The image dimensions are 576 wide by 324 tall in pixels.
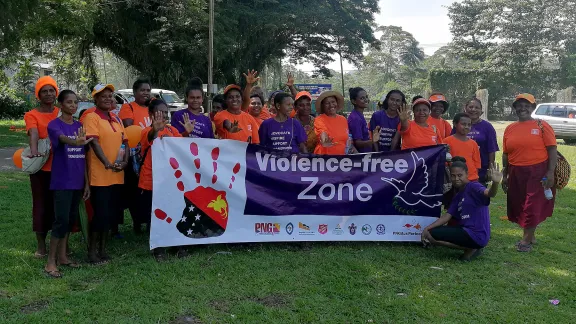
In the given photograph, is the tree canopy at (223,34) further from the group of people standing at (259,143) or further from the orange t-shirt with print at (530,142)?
the orange t-shirt with print at (530,142)

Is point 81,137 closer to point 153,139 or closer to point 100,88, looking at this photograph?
point 100,88

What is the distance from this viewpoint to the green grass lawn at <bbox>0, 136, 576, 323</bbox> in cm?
363

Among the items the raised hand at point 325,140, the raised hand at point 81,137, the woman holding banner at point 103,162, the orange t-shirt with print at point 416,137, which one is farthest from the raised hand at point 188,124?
the orange t-shirt with print at point 416,137

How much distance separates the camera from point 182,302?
3.78 m

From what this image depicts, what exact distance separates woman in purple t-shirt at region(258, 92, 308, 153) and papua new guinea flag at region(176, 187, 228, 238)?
2.56 feet

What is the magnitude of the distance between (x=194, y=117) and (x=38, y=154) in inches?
59.4

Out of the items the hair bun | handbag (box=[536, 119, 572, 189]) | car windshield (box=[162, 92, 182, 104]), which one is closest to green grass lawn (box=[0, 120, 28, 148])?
car windshield (box=[162, 92, 182, 104])

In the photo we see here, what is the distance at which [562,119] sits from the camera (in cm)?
1798

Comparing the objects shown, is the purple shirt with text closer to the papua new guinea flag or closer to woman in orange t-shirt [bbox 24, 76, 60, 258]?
woman in orange t-shirt [bbox 24, 76, 60, 258]

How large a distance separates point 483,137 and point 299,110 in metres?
2.19

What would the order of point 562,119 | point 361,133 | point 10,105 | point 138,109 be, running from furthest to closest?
point 10,105 → point 562,119 → point 361,133 → point 138,109

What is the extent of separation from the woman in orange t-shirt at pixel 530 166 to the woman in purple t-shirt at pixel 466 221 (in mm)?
787

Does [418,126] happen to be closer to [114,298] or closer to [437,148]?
[437,148]

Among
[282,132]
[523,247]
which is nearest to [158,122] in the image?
[282,132]
